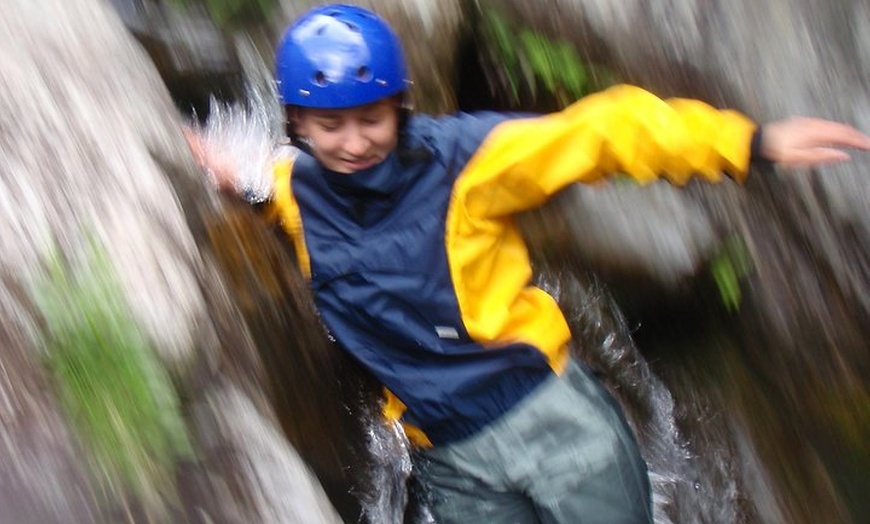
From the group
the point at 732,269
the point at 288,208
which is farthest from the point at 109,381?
the point at 732,269

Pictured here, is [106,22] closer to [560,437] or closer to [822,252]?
[560,437]

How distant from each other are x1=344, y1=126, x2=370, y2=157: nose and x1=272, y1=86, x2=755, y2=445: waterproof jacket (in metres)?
0.08

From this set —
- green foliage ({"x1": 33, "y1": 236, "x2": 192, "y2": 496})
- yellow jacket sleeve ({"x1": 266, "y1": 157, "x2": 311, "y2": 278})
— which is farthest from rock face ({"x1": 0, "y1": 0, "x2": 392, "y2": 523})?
yellow jacket sleeve ({"x1": 266, "y1": 157, "x2": 311, "y2": 278})

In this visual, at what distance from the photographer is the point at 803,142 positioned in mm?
2502

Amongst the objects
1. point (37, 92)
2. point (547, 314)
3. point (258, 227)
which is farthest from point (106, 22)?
point (547, 314)

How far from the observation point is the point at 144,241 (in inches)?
110

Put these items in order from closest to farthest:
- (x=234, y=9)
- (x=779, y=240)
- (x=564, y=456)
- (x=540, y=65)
A: (x=564, y=456)
(x=779, y=240)
(x=540, y=65)
(x=234, y=9)

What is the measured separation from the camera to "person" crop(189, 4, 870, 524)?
99.7 inches

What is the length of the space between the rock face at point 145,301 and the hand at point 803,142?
1.57 meters

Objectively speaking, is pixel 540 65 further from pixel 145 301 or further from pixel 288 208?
pixel 145 301

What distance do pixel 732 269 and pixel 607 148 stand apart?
4.85ft

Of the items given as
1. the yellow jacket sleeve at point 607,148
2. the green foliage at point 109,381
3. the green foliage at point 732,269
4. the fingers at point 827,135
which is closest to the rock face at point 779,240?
the green foliage at point 732,269

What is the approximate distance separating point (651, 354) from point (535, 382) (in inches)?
67.2

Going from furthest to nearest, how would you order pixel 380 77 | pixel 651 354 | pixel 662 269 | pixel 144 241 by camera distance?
pixel 651 354 < pixel 662 269 < pixel 144 241 < pixel 380 77
